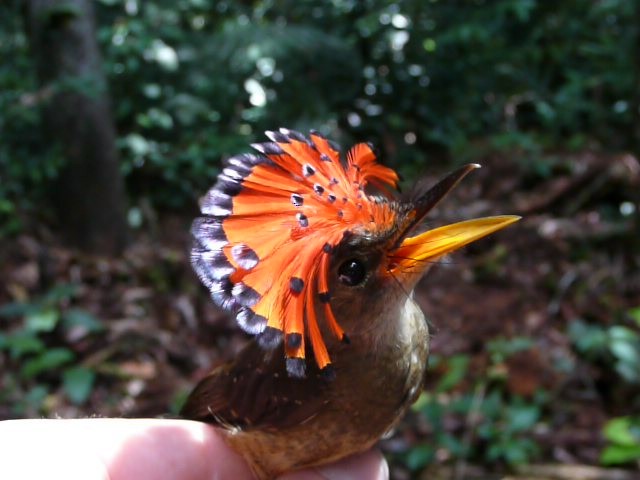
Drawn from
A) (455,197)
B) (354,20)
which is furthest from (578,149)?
(354,20)

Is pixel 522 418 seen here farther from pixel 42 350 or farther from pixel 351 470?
pixel 42 350

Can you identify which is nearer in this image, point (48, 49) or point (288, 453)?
point (288, 453)

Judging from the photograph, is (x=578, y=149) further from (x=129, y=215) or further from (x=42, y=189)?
(x=42, y=189)

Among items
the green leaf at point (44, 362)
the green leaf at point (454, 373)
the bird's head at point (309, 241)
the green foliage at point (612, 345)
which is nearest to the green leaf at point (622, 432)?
the green foliage at point (612, 345)

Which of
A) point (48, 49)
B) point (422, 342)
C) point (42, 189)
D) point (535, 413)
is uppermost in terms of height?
point (48, 49)

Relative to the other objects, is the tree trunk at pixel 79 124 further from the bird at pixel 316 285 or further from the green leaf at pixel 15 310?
the bird at pixel 316 285

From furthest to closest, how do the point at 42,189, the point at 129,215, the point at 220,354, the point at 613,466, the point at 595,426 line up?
the point at 129,215, the point at 42,189, the point at 220,354, the point at 595,426, the point at 613,466

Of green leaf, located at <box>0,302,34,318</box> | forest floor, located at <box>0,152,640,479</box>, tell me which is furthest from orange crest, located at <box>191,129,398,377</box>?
green leaf, located at <box>0,302,34,318</box>
